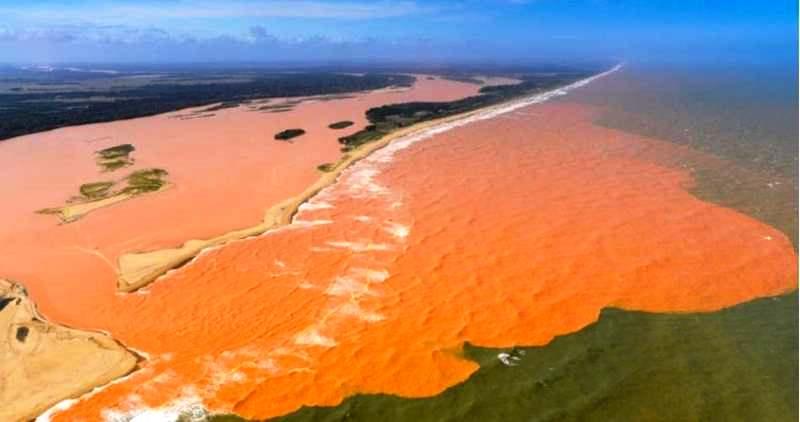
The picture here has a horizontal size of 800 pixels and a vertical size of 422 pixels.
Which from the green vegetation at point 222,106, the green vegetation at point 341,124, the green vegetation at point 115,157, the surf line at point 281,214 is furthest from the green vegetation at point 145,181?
the green vegetation at point 222,106

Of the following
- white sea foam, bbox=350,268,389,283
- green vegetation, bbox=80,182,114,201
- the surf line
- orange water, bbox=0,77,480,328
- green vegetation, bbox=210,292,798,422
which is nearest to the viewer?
green vegetation, bbox=210,292,798,422

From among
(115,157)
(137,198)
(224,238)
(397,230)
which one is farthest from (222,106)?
(397,230)

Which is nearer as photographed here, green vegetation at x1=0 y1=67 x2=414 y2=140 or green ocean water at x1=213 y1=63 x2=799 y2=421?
green ocean water at x1=213 y1=63 x2=799 y2=421

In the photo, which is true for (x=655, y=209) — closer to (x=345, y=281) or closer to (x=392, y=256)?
(x=392, y=256)

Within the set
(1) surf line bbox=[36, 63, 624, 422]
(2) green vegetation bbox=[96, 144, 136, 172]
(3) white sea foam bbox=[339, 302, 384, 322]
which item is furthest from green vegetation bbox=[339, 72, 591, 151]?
(3) white sea foam bbox=[339, 302, 384, 322]

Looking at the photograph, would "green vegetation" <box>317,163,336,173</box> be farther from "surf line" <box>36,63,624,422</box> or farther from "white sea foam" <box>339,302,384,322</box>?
"white sea foam" <box>339,302,384,322</box>

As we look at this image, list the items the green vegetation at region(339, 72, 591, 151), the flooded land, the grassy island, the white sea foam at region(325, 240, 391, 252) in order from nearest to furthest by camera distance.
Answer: the flooded land < the white sea foam at region(325, 240, 391, 252) < the grassy island < the green vegetation at region(339, 72, 591, 151)
